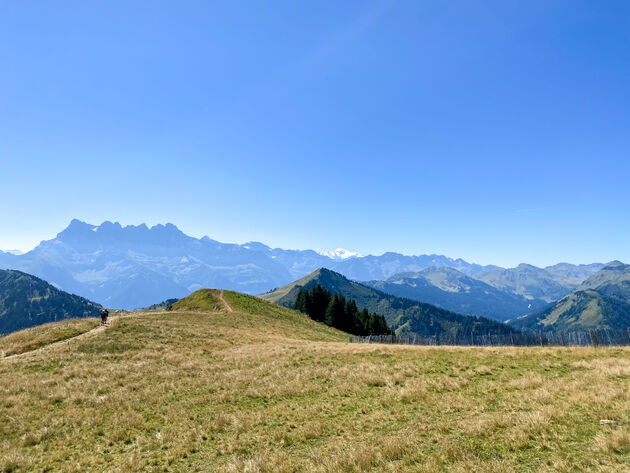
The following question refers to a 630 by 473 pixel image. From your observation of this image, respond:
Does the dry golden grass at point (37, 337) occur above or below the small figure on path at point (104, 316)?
below

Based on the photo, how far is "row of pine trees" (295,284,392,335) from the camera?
104m

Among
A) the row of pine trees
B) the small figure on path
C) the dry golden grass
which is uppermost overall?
the small figure on path

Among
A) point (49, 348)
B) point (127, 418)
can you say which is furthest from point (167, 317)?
point (127, 418)

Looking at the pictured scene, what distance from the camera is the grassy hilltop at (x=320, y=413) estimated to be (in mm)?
10123

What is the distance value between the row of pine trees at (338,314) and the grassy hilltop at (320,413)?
247 feet

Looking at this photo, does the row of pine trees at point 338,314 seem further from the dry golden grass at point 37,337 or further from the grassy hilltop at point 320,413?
the grassy hilltop at point 320,413

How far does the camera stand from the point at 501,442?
10.4 meters

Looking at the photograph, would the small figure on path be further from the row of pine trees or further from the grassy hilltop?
the row of pine trees

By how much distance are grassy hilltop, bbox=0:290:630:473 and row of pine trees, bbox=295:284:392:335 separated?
75.2m

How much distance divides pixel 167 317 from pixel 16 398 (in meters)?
38.2

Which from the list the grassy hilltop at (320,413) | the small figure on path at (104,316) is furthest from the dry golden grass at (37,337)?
the grassy hilltop at (320,413)

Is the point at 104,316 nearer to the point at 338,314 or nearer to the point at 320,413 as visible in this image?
the point at 320,413

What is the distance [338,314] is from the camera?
10506cm

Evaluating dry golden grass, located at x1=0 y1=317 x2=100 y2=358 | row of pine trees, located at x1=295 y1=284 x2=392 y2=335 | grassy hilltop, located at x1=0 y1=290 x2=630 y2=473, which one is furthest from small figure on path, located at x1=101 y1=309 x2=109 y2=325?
row of pine trees, located at x1=295 y1=284 x2=392 y2=335
